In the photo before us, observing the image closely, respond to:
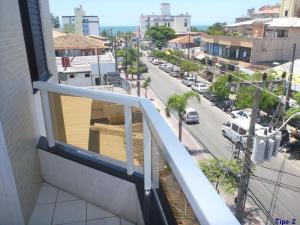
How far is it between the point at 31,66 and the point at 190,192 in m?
4.07

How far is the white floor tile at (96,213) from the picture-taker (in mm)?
3500

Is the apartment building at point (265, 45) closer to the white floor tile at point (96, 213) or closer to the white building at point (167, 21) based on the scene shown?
the white floor tile at point (96, 213)

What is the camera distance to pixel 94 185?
11.8 feet

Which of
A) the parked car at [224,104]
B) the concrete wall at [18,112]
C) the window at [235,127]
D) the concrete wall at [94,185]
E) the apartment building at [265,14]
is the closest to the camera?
the concrete wall at [18,112]

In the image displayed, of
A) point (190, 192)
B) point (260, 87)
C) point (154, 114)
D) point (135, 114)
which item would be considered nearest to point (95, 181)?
point (135, 114)

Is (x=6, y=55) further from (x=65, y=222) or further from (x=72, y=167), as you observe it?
(x=65, y=222)

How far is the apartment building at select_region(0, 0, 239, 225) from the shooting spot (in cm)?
289

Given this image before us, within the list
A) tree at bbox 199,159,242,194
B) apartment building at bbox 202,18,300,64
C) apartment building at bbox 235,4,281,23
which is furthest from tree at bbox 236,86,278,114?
apartment building at bbox 235,4,281,23

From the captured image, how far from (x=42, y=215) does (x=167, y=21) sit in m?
124

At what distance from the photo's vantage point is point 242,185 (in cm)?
905

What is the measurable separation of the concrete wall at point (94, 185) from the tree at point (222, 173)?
27.6ft

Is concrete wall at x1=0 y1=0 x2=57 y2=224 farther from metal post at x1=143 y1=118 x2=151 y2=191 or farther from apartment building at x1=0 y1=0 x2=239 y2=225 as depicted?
metal post at x1=143 y1=118 x2=151 y2=191

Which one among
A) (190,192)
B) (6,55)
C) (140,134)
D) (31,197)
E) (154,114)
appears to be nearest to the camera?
(190,192)

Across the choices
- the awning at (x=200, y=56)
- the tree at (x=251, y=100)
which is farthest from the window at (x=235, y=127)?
the awning at (x=200, y=56)
